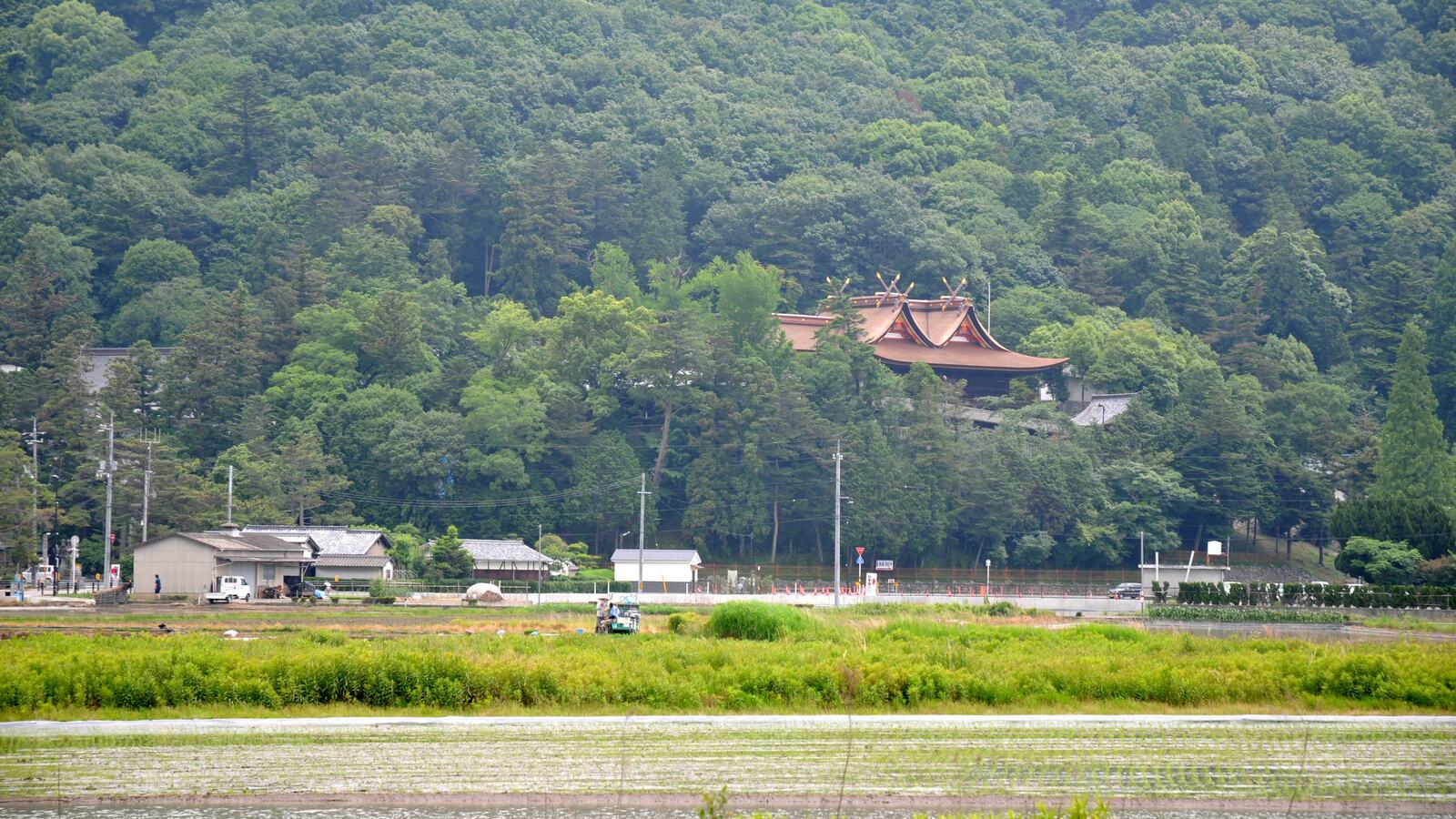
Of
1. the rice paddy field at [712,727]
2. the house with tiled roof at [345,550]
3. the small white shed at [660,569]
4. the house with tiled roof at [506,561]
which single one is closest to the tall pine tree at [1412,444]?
the small white shed at [660,569]

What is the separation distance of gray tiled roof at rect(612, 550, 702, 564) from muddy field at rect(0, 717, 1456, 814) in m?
40.3

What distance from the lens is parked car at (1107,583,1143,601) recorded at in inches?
2229

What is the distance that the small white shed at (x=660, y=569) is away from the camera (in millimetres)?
58906

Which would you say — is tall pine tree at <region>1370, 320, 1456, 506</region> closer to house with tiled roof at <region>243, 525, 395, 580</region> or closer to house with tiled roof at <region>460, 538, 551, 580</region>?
house with tiled roof at <region>460, 538, 551, 580</region>

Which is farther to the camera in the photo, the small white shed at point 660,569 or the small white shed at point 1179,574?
the small white shed at point 660,569

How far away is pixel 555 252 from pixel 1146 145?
157 feet

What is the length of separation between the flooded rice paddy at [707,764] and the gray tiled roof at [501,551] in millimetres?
39002

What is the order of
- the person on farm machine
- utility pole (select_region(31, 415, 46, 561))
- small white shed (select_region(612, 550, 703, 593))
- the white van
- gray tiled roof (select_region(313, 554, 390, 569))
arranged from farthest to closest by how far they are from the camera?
small white shed (select_region(612, 550, 703, 593)) < utility pole (select_region(31, 415, 46, 561)) < gray tiled roof (select_region(313, 554, 390, 569)) < the white van < the person on farm machine

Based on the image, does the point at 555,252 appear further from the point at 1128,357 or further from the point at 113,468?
the point at 113,468

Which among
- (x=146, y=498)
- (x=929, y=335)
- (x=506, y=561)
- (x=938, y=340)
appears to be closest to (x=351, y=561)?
(x=506, y=561)

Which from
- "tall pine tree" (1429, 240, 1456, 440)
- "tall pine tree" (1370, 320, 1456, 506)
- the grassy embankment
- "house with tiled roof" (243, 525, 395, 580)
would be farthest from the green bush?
"tall pine tree" (1429, 240, 1456, 440)

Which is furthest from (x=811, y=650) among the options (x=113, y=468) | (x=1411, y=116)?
(x=1411, y=116)

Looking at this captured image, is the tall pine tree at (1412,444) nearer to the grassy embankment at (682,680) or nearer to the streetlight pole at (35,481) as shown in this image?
the grassy embankment at (682,680)

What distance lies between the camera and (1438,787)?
56.2 ft
